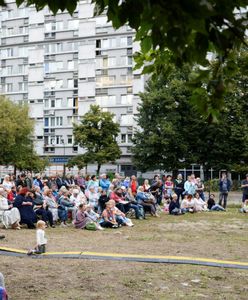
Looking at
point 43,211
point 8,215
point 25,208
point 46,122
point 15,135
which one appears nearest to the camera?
point 8,215

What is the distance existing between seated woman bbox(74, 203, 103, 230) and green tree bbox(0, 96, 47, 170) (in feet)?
105

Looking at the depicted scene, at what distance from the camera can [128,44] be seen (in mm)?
64062

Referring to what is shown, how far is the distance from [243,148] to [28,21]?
135 feet

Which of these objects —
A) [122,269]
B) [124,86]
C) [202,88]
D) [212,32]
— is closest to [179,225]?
[122,269]

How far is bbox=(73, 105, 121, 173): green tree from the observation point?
51000 mm

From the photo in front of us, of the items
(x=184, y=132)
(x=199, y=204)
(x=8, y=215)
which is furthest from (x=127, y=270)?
(x=184, y=132)

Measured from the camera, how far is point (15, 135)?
5012 centimetres

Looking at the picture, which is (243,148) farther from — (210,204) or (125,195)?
(125,195)

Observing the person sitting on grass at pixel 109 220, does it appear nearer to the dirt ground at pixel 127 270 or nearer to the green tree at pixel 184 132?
the dirt ground at pixel 127 270

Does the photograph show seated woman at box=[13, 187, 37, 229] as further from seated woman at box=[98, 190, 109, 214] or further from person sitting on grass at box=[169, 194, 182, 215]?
person sitting on grass at box=[169, 194, 182, 215]

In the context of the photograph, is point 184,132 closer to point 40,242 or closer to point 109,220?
point 109,220

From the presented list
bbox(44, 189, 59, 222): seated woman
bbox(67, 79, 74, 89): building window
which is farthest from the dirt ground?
bbox(67, 79, 74, 89): building window

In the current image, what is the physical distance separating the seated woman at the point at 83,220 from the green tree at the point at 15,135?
32.1m

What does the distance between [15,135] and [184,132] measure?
18123 mm
